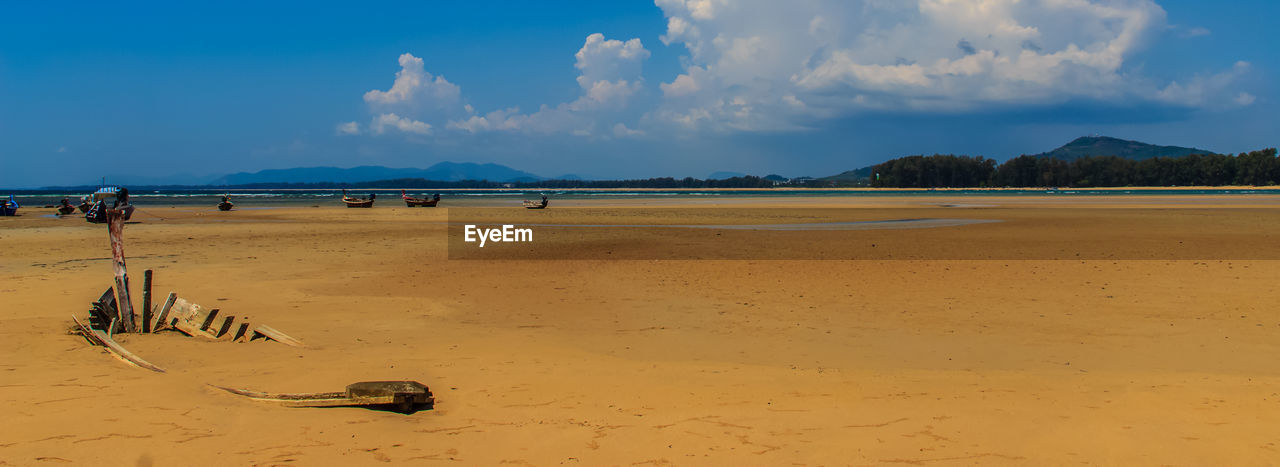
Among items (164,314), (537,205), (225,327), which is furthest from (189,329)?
(537,205)

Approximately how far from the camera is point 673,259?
18.7m

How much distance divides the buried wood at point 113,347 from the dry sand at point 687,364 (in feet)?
0.47

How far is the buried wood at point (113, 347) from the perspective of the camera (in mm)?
8008

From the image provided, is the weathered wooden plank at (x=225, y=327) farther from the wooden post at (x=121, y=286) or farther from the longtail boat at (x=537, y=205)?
the longtail boat at (x=537, y=205)

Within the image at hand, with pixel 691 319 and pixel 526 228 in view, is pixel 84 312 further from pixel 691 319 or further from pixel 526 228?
pixel 526 228

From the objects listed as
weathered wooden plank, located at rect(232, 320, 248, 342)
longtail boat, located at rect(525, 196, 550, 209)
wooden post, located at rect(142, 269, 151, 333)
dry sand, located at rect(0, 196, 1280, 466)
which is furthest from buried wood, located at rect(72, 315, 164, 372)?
longtail boat, located at rect(525, 196, 550, 209)

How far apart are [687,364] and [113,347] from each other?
6410 millimetres

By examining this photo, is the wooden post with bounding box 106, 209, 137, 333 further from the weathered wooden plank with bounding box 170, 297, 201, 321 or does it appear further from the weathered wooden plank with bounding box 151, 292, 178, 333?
the weathered wooden plank with bounding box 170, 297, 201, 321

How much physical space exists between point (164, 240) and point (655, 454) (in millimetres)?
25264

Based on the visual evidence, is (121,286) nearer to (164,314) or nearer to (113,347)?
(164,314)

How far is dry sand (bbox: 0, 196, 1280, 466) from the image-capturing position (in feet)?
18.7

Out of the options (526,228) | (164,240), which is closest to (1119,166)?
(526,228)

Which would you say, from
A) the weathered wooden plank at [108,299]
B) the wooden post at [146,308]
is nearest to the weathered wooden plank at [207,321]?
the wooden post at [146,308]

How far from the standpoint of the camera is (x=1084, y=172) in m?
170
